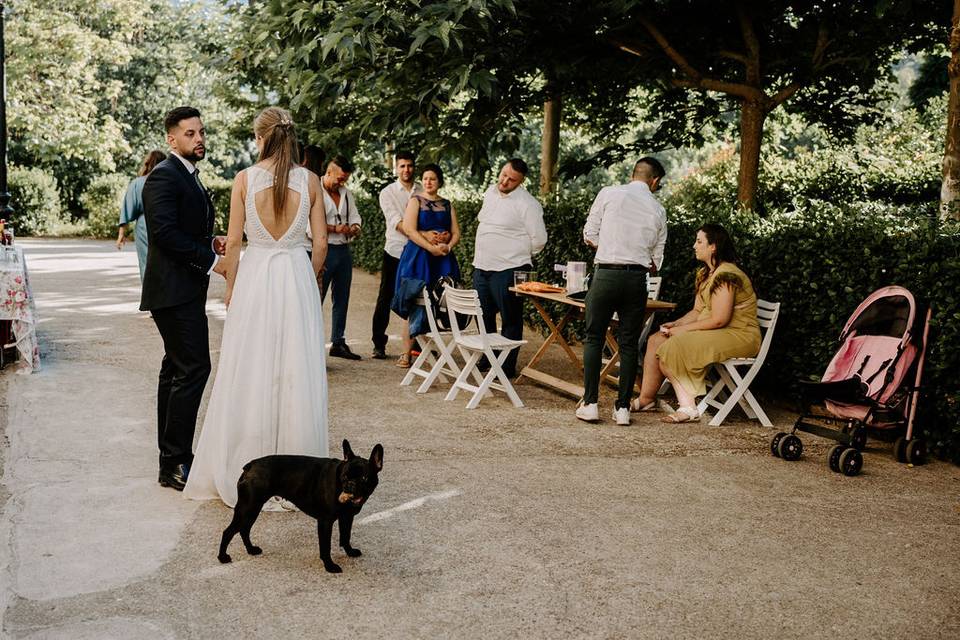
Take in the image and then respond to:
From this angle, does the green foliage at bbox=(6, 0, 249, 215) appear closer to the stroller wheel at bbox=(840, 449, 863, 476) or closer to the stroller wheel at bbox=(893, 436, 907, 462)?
the stroller wheel at bbox=(893, 436, 907, 462)

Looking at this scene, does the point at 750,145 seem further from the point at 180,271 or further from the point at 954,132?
the point at 180,271

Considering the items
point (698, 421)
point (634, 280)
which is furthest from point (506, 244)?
point (698, 421)

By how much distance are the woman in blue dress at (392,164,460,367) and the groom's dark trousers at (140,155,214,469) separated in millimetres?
3833

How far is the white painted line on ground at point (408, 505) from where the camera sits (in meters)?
5.39

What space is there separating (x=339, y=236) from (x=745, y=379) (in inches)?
165

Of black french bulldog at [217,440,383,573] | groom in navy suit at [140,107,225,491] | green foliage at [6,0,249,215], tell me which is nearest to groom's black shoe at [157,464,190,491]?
groom in navy suit at [140,107,225,491]

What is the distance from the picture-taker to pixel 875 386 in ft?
22.3

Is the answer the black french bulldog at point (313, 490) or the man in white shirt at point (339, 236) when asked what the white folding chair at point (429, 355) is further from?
the black french bulldog at point (313, 490)

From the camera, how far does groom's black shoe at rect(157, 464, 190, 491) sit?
571 centimetres

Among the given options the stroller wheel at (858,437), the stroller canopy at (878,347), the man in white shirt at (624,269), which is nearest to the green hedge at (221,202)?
the man in white shirt at (624,269)

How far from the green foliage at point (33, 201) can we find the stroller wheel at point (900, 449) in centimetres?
2897

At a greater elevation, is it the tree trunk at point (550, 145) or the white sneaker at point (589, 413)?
the tree trunk at point (550, 145)

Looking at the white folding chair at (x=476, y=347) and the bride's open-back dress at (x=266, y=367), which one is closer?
the bride's open-back dress at (x=266, y=367)

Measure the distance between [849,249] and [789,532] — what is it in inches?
121
